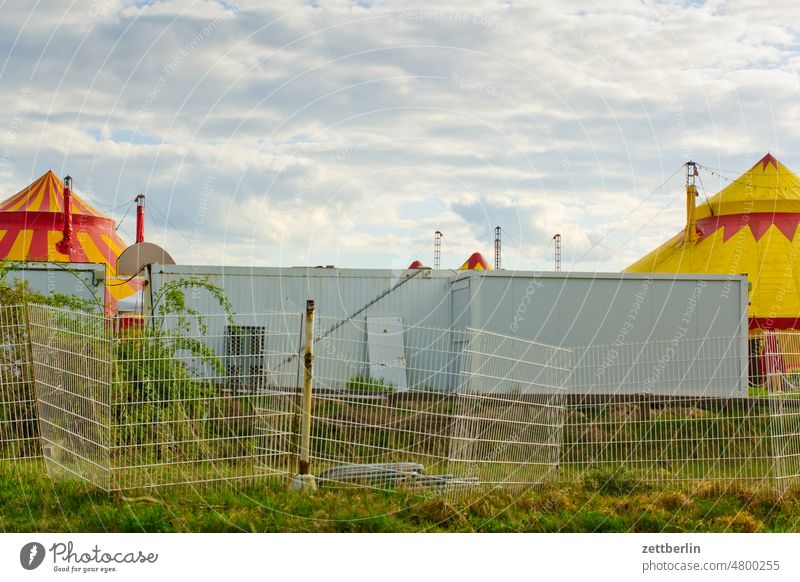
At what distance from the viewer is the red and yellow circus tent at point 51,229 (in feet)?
116

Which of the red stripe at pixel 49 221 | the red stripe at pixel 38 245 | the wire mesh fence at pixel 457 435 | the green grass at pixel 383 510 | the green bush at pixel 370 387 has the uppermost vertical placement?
the red stripe at pixel 49 221

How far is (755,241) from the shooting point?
109 ft

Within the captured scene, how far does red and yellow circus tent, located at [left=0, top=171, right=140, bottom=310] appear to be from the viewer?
35.4m

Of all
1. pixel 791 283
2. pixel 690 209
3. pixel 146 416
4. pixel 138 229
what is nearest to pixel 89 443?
pixel 146 416

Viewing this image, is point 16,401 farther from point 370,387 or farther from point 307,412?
point 370,387

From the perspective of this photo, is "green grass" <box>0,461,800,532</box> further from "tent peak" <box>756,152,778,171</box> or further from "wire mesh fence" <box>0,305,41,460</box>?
"tent peak" <box>756,152,778,171</box>

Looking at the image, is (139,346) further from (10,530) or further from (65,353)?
(10,530)

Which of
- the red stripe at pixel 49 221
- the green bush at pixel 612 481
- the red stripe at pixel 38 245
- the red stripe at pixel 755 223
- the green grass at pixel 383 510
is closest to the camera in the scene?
the green grass at pixel 383 510

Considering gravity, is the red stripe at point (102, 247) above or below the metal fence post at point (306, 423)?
above

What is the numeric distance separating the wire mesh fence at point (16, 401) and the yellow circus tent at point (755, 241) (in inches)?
1055

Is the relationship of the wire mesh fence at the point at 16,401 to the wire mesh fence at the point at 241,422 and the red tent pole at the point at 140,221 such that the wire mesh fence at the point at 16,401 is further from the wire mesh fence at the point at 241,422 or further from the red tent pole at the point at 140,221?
the red tent pole at the point at 140,221

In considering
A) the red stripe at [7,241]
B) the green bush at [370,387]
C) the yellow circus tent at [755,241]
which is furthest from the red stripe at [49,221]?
the green bush at [370,387]

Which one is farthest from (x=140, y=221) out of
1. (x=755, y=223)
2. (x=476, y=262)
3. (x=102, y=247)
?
(x=755, y=223)

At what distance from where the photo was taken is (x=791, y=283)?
31.3 metres
